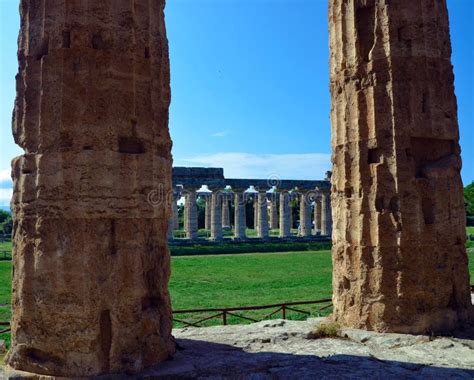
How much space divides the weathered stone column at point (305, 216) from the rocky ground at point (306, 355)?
116 feet

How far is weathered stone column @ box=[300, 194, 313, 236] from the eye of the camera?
45531mm

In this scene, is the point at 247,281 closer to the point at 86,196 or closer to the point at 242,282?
the point at 242,282

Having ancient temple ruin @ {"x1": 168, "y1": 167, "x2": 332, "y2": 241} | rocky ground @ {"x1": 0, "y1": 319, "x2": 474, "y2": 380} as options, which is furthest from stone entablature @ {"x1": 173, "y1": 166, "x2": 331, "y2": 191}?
rocky ground @ {"x1": 0, "y1": 319, "x2": 474, "y2": 380}

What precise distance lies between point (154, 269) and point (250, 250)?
2944cm

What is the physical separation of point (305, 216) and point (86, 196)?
40087 mm

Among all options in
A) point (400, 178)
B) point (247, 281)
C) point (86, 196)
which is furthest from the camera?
point (247, 281)

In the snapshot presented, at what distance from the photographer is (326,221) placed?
4716 centimetres

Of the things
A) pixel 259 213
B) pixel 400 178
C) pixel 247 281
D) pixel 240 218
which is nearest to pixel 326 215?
pixel 259 213

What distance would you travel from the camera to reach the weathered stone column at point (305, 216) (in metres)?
45.5

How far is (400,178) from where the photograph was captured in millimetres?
9875

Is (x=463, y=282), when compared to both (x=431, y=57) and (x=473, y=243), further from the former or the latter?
(x=473, y=243)

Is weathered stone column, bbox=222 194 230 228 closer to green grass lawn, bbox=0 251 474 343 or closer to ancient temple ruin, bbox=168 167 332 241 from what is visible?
ancient temple ruin, bbox=168 167 332 241

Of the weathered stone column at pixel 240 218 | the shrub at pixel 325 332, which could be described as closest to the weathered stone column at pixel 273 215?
the weathered stone column at pixel 240 218

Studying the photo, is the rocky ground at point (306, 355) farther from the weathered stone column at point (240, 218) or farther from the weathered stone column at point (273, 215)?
the weathered stone column at point (273, 215)
